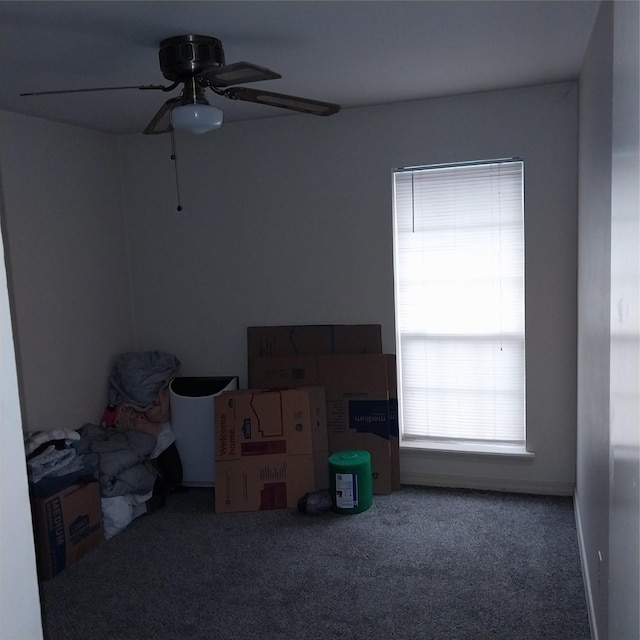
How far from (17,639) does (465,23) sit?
255cm

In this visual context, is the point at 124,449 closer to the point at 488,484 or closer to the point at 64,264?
the point at 64,264

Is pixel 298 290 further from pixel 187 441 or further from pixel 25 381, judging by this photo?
pixel 25 381

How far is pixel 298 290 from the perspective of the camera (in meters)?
4.26

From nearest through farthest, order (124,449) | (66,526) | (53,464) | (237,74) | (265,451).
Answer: (237,74)
(66,526)
(53,464)
(124,449)
(265,451)

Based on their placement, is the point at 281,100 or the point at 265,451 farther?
the point at 265,451

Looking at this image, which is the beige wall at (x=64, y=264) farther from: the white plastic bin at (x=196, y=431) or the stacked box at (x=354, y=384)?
the stacked box at (x=354, y=384)

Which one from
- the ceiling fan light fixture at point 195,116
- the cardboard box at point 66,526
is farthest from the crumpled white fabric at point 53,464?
the ceiling fan light fixture at point 195,116

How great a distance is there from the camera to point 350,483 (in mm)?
3666

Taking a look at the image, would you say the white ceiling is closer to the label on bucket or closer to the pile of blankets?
the pile of blankets

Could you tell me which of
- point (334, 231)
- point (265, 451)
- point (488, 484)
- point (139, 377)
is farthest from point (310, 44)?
point (488, 484)

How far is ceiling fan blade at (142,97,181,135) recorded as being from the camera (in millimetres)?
2396

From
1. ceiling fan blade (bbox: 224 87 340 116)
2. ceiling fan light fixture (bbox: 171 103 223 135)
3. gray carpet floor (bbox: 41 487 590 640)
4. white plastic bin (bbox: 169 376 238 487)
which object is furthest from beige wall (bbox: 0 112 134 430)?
ceiling fan blade (bbox: 224 87 340 116)

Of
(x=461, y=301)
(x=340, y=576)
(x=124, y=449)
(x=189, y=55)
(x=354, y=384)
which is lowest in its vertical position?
(x=340, y=576)

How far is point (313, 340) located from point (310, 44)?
2059 mm
